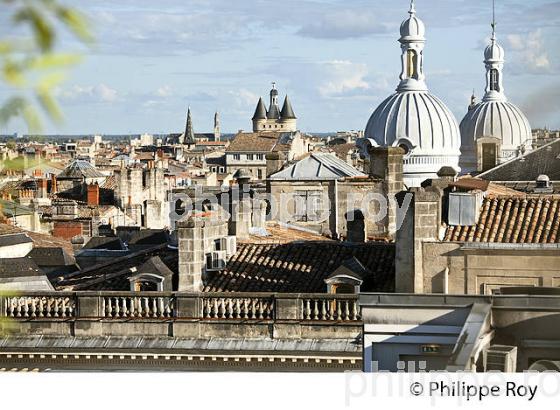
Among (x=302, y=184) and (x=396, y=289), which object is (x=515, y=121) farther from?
(x=396, y=289)

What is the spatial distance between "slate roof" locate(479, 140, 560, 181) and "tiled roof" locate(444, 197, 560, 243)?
2524 centimetres

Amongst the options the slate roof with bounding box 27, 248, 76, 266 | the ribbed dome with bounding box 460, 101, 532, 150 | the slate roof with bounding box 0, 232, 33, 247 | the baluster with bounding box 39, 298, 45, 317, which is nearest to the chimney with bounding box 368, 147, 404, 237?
the slate roof with bounding box 27, 248, 76, 266

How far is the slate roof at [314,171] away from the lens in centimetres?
2664

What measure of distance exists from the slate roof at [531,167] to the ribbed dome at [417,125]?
2228 millimetres

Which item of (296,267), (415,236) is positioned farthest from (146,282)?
(415,236)

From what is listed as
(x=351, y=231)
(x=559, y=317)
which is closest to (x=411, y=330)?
(x=559, y=317)

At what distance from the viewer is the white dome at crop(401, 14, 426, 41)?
41219 mm

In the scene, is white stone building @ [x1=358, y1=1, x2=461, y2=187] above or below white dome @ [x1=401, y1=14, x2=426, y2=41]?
below

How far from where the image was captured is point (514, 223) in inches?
561

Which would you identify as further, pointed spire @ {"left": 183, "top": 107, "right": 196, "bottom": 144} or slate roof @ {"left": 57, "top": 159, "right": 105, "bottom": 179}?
pointed spire @ {"left": 183, "top": 107, "right": 196, "bottom": 144}

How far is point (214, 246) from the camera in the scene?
15492mm

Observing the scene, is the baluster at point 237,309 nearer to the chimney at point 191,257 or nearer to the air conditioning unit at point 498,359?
the chimney at point 191,257

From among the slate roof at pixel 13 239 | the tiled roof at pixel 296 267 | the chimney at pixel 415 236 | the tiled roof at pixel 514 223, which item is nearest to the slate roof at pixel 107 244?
the slate roof at pixel 13 239

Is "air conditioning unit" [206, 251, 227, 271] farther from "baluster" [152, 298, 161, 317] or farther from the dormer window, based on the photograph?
"baluster" [152, 298, 161, 317]
